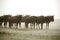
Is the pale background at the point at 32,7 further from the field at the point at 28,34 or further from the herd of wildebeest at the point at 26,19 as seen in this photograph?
the field at the point at 28,34

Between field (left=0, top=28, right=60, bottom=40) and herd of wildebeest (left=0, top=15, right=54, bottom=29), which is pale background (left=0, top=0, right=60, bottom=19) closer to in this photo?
herd of wildebeest (left=0, top=15, right=54, bottom=29)

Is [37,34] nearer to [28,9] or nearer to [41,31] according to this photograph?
[41,31]

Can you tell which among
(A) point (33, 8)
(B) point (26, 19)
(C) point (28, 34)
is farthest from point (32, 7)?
(C) point (28, 34)

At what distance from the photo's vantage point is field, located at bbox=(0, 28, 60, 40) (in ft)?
6.20

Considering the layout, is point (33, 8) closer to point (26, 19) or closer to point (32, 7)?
point (32, 7)

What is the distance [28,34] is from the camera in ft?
6.31

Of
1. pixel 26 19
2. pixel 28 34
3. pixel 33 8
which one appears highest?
pixel 33 8

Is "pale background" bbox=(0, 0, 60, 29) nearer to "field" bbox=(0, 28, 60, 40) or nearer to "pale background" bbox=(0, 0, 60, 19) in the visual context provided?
"pale background" bbox=(0, 0, 60, 19)

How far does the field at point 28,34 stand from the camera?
1890 mm

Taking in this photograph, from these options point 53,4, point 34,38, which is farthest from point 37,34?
point 53,4

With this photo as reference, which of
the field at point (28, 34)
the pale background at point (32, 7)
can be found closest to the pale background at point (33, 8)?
the pale background at point (32, 7)

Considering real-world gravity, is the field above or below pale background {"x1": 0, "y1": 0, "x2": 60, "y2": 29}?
below

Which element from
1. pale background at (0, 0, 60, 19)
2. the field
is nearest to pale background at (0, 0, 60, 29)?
pale background at (0, 0, 60, 19)

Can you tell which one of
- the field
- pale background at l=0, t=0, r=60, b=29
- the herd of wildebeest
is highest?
pale background at l=0, t=0, r=60, b=29
